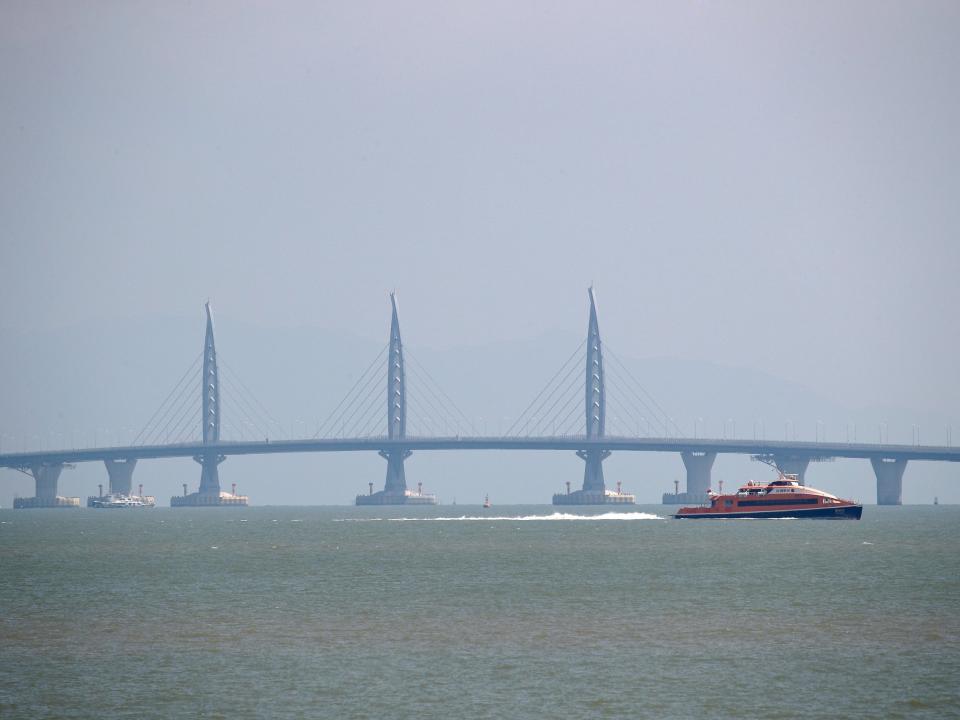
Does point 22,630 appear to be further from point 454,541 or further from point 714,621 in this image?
point 454,541

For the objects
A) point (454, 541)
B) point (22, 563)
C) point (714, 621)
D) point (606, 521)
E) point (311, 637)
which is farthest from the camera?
point (606, 521)

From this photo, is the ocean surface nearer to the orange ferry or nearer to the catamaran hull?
the catamaran hull

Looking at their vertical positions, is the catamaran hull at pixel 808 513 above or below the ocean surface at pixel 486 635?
above

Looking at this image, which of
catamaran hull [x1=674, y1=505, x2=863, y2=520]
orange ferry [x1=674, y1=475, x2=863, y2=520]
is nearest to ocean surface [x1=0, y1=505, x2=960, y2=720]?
catamaran hull [x1=674, y1=505, x2=863, y2=520]

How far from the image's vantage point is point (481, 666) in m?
46.6

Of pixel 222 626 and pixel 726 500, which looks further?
pixel 726 500

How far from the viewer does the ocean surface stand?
41.2 meters

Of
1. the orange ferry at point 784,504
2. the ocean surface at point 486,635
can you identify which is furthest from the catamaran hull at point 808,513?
the ocean surface at point 486,635

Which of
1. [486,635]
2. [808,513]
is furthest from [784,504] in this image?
[486,635]

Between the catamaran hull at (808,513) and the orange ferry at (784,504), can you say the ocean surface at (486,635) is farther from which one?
the orange ferry at (784,504)

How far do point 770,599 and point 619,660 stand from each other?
19.4 m

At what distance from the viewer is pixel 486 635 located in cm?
5356

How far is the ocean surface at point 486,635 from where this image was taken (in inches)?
1620

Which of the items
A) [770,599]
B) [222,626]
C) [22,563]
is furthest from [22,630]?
[22,563]
